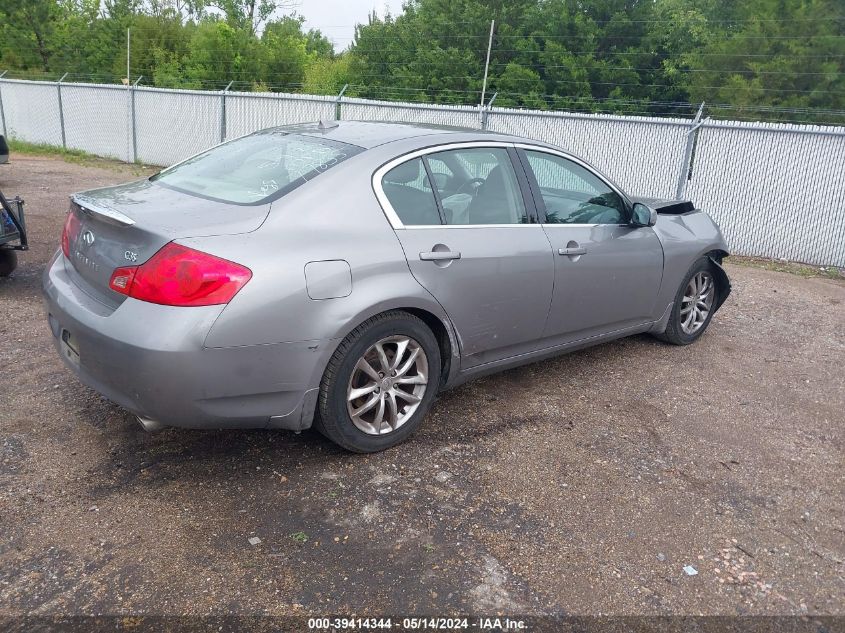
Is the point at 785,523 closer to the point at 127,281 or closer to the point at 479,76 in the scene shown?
the point at 127,281

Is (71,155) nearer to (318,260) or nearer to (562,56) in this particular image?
(562,56)

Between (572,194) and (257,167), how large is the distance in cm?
204

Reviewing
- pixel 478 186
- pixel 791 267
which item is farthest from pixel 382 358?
pixel 791 267

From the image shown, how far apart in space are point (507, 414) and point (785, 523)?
158cm

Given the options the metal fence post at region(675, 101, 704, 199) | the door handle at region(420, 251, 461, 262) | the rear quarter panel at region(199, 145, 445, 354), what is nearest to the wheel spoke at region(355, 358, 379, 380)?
the rear quarter panel at region(199, 145, 445, 354)

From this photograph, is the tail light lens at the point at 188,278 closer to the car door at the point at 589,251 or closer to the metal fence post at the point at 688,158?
the car door at the point at 589,251

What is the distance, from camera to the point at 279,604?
270cm

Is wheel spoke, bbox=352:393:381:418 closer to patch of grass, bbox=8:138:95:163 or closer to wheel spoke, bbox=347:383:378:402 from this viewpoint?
wheel spoke, bbox=347:383:378:402

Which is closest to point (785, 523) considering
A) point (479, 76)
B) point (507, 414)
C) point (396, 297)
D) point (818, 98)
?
point (507, 414)

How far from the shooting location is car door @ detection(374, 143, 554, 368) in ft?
12.5

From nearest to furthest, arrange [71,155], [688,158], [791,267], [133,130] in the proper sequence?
[791,267] → [688,158] → [133,130] → [71,155]

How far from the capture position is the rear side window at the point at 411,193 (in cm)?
379

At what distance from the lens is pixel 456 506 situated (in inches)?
133

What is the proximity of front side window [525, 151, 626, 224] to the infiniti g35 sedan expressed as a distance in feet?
0.04
